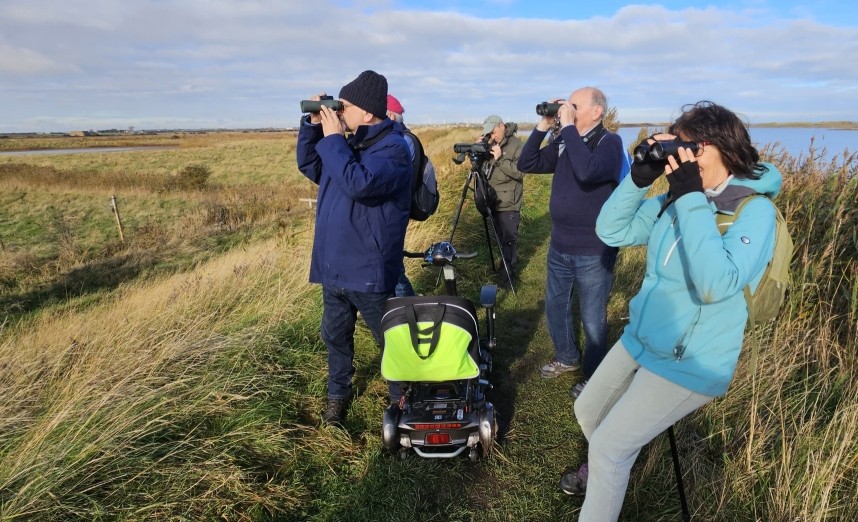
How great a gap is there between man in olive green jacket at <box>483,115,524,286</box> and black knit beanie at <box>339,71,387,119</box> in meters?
3.37

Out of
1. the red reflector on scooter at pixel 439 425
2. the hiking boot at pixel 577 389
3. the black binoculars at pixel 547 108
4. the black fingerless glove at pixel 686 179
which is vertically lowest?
the hiking boot at pixel 577 389

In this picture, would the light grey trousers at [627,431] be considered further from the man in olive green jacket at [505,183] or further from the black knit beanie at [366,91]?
the man in olive green jacket at [505,183]

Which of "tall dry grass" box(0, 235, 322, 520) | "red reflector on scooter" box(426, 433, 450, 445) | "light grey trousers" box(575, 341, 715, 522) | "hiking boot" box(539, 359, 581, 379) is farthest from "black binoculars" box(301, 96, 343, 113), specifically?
"hiking boot" box(539, 359, 581, 379)

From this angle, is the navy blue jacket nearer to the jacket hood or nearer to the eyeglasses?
the eyeglasses

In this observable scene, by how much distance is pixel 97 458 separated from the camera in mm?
2449

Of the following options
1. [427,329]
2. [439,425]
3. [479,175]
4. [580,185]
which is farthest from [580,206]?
[479,175]

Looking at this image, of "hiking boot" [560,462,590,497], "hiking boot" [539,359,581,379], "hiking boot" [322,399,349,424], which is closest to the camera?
"hiking boot" [560,462,590,497]

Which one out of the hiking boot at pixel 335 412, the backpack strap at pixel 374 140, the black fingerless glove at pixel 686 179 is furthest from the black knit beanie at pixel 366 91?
the hiking boot at pixel 335 412

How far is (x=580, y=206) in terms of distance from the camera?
3.33 meters

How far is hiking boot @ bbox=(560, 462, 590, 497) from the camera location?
268 centimetres

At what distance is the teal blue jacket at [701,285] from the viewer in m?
1.63

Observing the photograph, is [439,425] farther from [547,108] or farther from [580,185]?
[547,108]

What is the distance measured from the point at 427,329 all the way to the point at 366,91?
149 centimetres

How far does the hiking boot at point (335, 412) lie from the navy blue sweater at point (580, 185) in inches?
75.7
